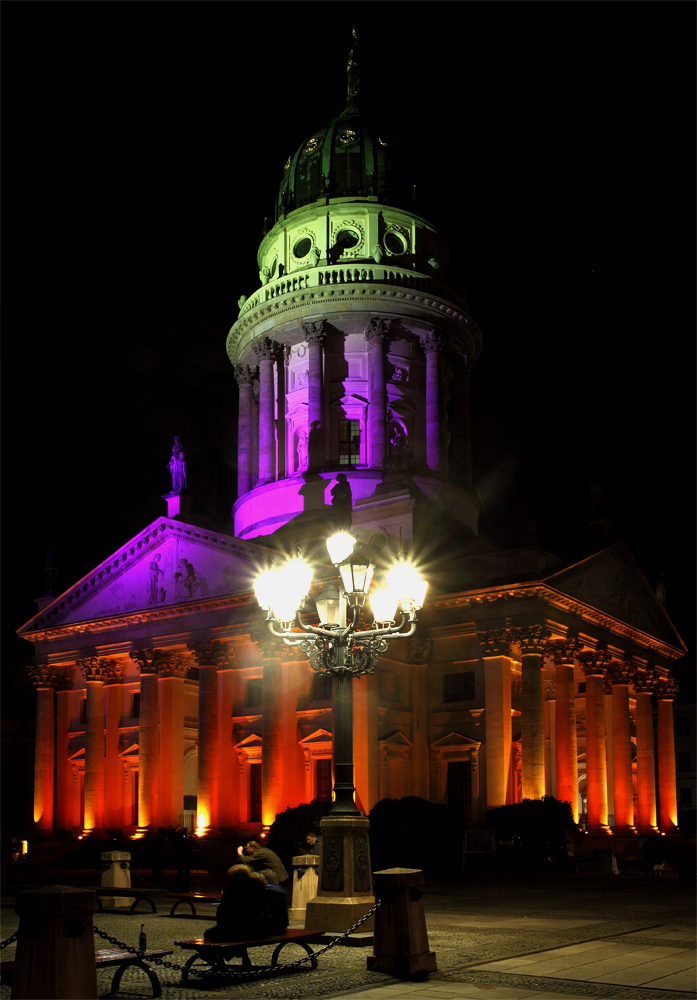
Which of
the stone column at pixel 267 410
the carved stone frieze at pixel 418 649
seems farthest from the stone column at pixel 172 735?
the stone column at pixel 267 410

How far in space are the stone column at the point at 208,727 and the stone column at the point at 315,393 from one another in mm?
12087

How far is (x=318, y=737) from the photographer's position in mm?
46094

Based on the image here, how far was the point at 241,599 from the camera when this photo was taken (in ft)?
157

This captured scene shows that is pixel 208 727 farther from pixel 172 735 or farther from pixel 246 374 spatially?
pixel 246 374

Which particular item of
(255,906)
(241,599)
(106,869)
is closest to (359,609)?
(255,906)

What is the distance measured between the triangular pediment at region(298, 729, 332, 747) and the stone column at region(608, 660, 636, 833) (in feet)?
45.5

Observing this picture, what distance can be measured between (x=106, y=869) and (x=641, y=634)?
3140cm

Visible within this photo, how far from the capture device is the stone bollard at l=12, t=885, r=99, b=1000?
10.5 metres

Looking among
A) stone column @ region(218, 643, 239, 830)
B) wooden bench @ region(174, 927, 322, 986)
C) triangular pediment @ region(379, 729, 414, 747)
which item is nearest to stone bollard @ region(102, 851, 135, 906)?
triangular pediment @ region(379, 729, 414, 747)

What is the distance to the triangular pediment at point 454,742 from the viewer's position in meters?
45.0

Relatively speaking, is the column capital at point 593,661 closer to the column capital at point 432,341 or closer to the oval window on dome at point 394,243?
the column capital at point 432,341

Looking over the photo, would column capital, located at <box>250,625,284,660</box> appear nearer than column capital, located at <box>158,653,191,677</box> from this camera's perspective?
Yes

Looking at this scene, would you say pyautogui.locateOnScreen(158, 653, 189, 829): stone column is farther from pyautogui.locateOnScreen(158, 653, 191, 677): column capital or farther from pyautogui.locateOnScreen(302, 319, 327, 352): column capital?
pyautogui.locateOnScreen(302, 319, 327, 352): column capital

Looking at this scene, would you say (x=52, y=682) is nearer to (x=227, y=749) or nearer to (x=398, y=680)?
(x=227, y=749)
